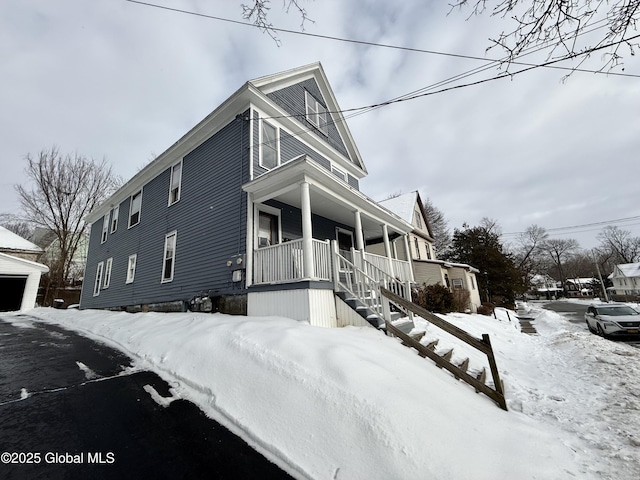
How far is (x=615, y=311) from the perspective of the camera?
41.2ft

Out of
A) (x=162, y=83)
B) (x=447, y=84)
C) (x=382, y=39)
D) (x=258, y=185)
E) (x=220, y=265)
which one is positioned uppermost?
(x=162, y=83)

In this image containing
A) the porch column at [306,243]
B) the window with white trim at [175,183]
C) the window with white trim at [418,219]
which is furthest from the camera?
the window with white trim at [418,219]

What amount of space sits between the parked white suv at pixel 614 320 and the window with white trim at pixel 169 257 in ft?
59.3

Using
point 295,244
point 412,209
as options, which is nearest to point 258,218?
point 295,244

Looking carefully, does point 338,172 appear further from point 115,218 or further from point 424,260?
point 115,218

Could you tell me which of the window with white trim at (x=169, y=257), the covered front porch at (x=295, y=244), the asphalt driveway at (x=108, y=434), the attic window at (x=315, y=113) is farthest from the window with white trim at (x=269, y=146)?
the asphalt driveway at (x=108, y=434)

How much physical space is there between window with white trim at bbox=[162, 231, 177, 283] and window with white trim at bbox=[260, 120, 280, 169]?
4504mm

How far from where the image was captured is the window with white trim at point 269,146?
871 centimetres

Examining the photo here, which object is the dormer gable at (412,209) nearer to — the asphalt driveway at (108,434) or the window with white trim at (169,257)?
the window with white trim at (169,257)

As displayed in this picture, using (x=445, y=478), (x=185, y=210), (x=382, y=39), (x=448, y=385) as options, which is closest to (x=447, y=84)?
(x=382, y=39)

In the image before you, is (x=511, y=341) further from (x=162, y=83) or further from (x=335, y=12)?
(x=162, y=83)

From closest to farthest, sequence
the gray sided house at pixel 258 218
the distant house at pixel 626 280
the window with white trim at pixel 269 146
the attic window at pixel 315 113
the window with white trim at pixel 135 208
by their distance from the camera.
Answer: the gray sided house at pixel 258 218
the window with white trim at pixel 269 146
the attic window at pixel 315 113
the window with white trim at pixel 135 208
the distant house at pixel 626 280

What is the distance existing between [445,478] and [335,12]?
570cm

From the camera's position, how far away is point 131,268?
1220 cm
